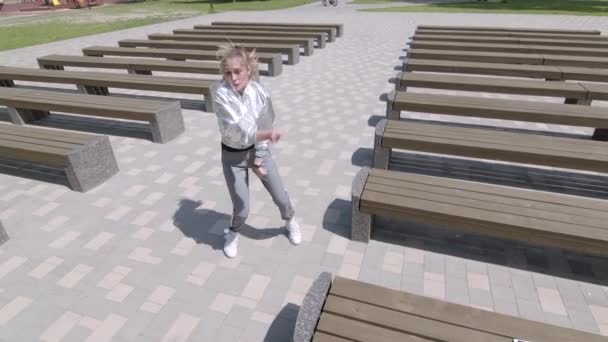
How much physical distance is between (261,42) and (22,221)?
8.96 m

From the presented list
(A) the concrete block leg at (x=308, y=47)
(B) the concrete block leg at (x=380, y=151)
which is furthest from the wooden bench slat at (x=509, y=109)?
(A) the concrete block leg at (x=308, y=47)

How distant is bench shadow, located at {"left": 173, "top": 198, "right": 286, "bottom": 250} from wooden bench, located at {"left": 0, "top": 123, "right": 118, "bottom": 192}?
134 centimetres

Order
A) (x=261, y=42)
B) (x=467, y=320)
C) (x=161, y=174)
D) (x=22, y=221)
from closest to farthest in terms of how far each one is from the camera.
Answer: (x=467, y=320) < (x=22, y=221) < (x=161, y=174) < (x=261, y=42)

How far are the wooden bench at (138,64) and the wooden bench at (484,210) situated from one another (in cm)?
564

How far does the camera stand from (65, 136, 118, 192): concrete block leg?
4.28 metres

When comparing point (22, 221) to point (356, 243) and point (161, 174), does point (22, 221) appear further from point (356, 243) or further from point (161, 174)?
point (356, 243)

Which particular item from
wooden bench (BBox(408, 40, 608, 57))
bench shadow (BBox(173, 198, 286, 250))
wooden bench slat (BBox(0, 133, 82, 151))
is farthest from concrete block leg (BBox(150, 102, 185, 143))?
wooden bench (BBox(408, 40, 608, 57))

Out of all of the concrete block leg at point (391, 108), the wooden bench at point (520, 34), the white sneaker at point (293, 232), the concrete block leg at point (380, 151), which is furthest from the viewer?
the wooden bench at point (520, 34)

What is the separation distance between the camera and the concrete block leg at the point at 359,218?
3268 mm

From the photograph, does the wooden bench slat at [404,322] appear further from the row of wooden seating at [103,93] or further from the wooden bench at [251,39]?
the wooden bench at [251,39]

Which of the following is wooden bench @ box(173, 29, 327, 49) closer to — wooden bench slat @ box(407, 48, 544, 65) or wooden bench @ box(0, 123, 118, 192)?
wooden bench slat @ box(407, 48, 544, 65)

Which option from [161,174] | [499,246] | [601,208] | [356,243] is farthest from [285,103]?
[601,208]

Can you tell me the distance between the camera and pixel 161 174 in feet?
15.7

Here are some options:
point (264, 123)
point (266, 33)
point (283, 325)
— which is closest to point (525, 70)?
point (264, 123)
